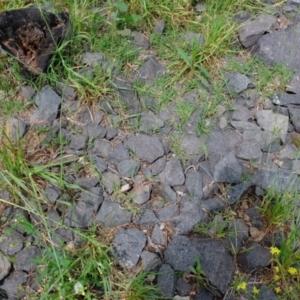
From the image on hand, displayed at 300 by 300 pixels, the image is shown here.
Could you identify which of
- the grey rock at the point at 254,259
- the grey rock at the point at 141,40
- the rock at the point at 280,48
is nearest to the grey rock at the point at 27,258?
the grey rock at the point at 254,259

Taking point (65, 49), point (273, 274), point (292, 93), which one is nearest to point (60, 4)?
point (65, 49)

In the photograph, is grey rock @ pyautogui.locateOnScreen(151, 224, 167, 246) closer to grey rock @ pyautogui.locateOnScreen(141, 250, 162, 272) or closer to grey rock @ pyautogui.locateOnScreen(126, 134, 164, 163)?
grey rock @ pyautogui.locateOnScreen(141, 250, 162, 272)

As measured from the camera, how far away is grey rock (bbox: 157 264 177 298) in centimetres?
210

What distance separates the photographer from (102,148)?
2.45 m

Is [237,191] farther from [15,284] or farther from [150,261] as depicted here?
[15,284]

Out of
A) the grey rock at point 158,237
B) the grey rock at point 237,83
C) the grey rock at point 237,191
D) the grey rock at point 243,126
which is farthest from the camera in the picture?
the grey rock at point 237,83

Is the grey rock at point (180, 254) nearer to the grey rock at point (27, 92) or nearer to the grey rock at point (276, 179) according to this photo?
the grey rock at point (276, 179)

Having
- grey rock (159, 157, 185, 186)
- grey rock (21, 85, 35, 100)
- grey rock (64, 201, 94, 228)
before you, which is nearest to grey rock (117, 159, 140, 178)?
grey rock (159, 157, 185, 186)

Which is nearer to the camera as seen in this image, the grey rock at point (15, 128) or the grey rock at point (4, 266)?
the grey rock at point (4, 266)

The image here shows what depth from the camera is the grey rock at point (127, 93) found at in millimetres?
2578

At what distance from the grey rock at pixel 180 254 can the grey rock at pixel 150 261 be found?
4cm

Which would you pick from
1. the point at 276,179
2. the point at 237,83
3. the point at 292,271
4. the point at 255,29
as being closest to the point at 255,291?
the point at 292,271

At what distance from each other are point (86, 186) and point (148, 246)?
39 centimetres

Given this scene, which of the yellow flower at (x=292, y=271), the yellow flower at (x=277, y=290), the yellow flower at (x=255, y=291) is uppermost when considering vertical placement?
the yellow flower at (x=292, y=271)
